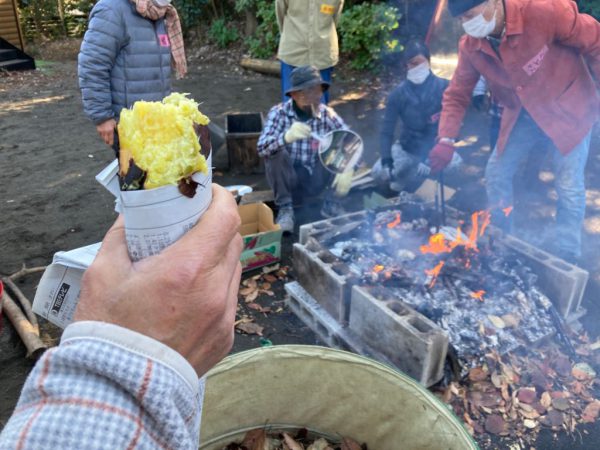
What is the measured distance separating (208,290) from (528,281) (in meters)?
3.47

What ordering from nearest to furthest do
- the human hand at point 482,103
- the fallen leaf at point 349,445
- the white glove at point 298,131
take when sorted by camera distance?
1. the fallen leaf at point 349,445
2. the white glove at point 298,131
3. the human hand at point 482,103

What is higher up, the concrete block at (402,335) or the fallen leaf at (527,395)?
the concrete block at (402,335)

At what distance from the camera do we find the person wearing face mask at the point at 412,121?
573 centimetres

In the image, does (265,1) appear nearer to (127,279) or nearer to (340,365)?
(340,365)

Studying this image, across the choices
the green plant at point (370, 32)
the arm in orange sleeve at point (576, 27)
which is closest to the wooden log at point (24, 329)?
the arm in orange sleeve at point (576, 27)

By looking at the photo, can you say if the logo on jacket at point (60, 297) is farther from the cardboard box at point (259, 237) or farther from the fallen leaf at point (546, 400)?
the fallen leaf at point (546, 400)

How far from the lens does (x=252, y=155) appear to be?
6949 mm

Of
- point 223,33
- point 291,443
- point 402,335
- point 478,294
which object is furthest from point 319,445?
point 223,33

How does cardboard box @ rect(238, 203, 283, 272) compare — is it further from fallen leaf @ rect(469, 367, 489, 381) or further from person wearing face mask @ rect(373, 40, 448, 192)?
fallen leaf @ rect(469, 367, 489, 381)

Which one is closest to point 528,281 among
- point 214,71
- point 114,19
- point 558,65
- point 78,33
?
point 558,65

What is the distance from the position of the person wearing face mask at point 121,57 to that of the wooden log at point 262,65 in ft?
27.8

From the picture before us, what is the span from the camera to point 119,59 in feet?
13.8

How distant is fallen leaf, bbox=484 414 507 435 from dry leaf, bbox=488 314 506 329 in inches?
27.6

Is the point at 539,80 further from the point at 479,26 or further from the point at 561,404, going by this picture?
the point at 561,404
